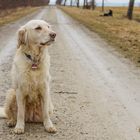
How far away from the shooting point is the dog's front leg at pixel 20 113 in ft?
18.0

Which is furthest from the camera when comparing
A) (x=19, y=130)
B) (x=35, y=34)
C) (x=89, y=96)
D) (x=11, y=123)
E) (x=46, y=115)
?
(x=89, y=96)

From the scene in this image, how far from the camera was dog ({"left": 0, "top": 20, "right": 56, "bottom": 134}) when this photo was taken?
5.34 m

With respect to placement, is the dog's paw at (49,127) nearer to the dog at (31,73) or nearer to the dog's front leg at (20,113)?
the dog at (31,73)

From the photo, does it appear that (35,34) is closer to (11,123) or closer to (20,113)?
(20,113)

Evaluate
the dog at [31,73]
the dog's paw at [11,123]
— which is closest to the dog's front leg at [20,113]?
the dog at [31,73]

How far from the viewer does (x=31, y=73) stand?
5.41 meters

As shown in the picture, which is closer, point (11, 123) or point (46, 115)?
point (46, 115)

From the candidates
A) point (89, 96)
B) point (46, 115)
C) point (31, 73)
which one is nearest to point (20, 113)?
point (46, 115)

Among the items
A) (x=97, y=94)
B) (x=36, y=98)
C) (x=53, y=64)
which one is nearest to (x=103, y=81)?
(x=97, y=94)

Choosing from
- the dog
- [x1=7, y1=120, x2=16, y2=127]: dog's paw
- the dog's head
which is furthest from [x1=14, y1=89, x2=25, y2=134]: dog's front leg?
the dog's head

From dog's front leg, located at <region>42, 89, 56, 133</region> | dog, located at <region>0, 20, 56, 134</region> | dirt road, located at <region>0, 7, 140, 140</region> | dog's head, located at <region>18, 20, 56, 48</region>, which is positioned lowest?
dirt road, located at <region>0, 7, 140, 140</region>

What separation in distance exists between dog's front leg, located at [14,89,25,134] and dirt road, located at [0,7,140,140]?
0.09 metres

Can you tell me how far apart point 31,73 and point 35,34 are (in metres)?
0.48

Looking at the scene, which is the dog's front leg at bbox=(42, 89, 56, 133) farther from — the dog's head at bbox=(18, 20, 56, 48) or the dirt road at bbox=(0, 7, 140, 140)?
the dog's head at bbox=(18, 20, 56, 48)
